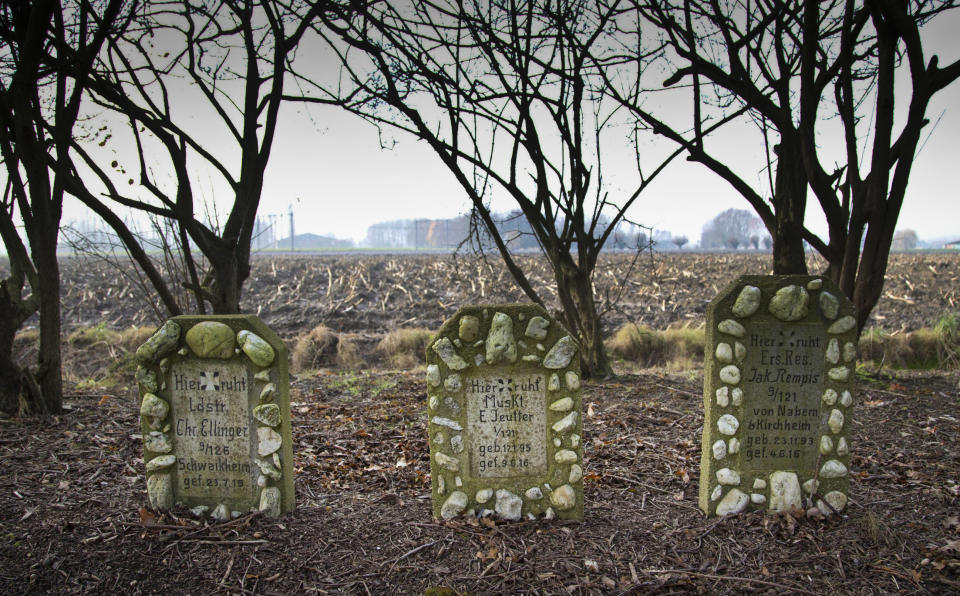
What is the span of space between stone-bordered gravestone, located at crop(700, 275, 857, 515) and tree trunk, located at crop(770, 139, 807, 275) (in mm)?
3173

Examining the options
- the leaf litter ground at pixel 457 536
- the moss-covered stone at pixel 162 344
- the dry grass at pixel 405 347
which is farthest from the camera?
the dry grass at pixel 405 347

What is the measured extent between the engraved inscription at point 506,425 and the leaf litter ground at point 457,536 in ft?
1.20

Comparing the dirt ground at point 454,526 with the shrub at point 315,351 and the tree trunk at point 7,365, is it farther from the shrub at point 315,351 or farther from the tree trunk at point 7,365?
the shrub at point 315,351

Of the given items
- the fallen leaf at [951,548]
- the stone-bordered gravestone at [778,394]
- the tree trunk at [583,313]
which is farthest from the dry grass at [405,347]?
the fallen leaf at [951,548]

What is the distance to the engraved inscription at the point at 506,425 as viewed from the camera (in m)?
3.90

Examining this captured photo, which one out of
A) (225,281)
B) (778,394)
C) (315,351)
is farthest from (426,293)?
(778,394)

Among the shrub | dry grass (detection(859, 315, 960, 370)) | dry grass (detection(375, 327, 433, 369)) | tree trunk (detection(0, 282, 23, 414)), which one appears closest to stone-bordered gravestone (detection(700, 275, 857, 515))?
tree trunk (detection(0, 282, 23, 414))

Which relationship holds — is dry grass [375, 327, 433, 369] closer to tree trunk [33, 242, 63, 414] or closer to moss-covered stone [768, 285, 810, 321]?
tree trunk [33, 242, 63, 414]

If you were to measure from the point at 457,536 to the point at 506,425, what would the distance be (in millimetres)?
750

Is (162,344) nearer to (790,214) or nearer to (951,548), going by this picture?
(951,548)

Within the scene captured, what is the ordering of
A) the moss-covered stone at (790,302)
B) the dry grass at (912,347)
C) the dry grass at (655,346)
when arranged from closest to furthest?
the moss-covered stone at (790,302)
the dry grass at (912,347)
the dry grass at (655,346)

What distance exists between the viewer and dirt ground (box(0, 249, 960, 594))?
3326 mm

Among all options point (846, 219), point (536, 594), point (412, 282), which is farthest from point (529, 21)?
point (412, 282)

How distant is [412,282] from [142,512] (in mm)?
18005
